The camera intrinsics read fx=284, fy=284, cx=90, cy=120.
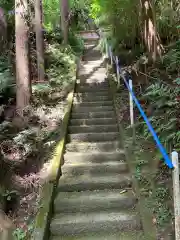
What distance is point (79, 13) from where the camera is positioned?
1816cm

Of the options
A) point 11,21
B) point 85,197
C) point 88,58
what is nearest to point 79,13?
point 88,58

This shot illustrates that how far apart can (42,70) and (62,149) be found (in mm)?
4682

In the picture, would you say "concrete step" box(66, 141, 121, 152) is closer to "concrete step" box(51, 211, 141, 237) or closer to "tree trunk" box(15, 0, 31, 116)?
"tree trunk" box(15, 0, 31, 116)

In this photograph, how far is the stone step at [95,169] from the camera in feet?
18.0

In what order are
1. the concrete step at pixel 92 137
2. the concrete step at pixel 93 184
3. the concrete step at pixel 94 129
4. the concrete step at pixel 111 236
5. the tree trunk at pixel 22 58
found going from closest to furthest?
1. the concrete step at pixel 111 236
2. the concrete step at pixel 93 184
3. the concrete step at pixel 92 137
4. the tree trunk at pixel 22 58
5. the concrete step at pixel 94 129

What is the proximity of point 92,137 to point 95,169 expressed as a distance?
4.57 feet

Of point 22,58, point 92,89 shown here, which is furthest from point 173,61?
point 22,58

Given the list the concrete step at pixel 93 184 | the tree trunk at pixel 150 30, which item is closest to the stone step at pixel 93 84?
the tree trunk at pixel 150 30

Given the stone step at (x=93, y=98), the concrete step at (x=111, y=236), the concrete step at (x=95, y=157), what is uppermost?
the stone step at (x=93, y=98)

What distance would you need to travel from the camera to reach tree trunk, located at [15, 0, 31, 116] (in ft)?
22.7

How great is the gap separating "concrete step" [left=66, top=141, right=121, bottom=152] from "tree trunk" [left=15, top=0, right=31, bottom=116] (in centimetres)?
175

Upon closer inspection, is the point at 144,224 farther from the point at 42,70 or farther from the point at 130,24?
the point at 130,24

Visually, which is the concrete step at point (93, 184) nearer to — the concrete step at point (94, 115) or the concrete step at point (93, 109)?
the concrete step at point (94, 115)

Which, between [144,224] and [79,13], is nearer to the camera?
[144,224]
